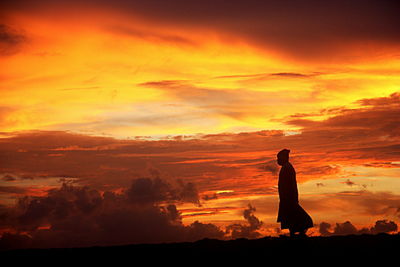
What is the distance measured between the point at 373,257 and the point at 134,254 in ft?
27.2

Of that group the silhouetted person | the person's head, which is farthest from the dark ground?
the person's head

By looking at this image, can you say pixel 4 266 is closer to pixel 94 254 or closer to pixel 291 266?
pixel 94 254

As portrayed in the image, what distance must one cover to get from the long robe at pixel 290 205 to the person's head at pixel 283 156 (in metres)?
0.20

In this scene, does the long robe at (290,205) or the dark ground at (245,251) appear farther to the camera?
the long robe at (290,205)

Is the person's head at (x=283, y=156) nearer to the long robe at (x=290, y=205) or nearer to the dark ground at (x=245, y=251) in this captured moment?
the long robe at (x=290, y=205)

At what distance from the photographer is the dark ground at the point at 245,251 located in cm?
1712

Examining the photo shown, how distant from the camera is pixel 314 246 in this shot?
1866 cm

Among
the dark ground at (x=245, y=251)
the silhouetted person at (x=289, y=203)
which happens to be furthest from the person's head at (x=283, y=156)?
the dark ground at (x=245, y=251)

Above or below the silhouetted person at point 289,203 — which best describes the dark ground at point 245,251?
below

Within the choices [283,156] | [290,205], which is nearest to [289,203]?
[290,205]

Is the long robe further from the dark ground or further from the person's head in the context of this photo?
the dark ground

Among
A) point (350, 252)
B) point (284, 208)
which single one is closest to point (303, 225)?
point (284, 208)

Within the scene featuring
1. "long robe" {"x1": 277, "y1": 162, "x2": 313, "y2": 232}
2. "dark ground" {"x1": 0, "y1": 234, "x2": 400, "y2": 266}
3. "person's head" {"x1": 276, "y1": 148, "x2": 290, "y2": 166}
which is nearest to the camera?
"dark ground" {"x1": 0, "y1": 234, "x2": 400, "y2": 266}

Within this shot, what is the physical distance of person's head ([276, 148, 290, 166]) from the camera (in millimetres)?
22734
